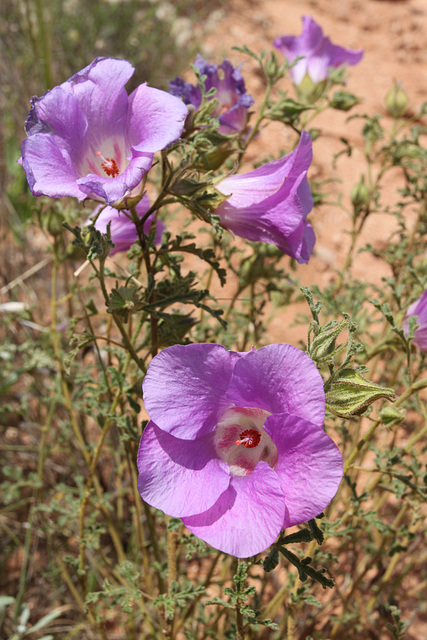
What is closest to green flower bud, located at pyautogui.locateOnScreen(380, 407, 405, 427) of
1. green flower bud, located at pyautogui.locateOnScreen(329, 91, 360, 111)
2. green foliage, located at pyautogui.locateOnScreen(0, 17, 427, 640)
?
green foliage, located at pyautogui.locateOnScreen(0, 17, 427, 640)

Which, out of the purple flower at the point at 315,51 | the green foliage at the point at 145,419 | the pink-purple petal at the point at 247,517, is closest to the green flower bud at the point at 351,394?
the green foliage at the point at 145,419

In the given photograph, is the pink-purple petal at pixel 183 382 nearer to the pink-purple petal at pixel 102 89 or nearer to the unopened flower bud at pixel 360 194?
the pink-purple petal at pixel 102 89

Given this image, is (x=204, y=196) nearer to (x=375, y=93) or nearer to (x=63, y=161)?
(x=63, y=161)

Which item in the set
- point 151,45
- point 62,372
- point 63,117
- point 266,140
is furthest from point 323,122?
point 63,117

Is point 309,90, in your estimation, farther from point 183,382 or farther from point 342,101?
point 183,382

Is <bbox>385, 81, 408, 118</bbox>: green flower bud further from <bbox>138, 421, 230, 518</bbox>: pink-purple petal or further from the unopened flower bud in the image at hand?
<bbox>138, 421, 230, 518</bbox>: pink-purple petal

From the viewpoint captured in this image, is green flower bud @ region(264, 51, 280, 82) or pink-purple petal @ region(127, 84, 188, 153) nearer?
pink-purple petal @ region(127, 84, 188, 153)
